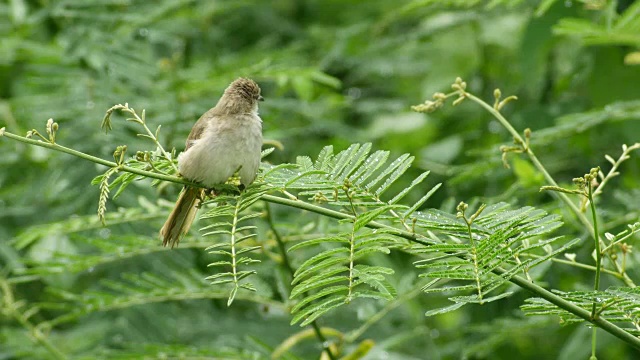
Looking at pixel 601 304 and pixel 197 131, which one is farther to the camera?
pixel 197 131

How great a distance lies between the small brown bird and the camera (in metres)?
2.65

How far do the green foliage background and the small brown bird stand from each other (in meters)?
0.45

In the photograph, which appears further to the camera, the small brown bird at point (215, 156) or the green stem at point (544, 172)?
the small brown bird at point (215, 156)

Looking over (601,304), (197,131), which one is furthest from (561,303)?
(197,131)

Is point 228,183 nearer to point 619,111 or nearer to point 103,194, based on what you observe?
point 103,194

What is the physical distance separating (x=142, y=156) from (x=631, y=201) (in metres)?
2.44

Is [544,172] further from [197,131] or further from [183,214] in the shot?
[197,131]

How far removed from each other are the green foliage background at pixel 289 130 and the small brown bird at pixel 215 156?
0.45 m

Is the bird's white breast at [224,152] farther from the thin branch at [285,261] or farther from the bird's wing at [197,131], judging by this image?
the thin branch at [285,261]

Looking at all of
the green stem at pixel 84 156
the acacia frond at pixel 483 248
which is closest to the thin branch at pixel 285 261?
the acacia frond at pixel 483 248

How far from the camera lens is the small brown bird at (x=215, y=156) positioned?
2652mm

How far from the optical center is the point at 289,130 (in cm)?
545

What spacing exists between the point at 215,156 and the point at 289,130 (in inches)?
103

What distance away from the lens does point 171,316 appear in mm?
4965
